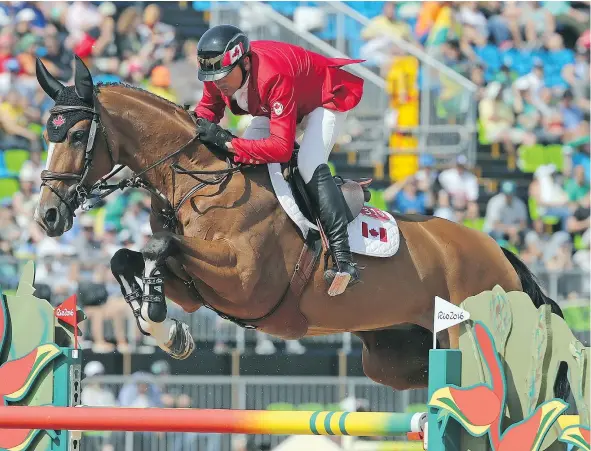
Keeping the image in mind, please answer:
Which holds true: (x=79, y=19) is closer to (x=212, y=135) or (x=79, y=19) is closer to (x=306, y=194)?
(x=212, y=135)

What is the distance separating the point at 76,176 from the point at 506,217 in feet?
27.4

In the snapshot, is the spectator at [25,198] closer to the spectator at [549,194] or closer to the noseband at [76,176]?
the spectator at [549,194]

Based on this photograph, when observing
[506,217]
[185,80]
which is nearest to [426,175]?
[506,217]

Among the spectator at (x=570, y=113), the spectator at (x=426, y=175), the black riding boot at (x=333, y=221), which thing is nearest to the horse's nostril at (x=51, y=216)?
the black riding boot at (x=333, y=221)

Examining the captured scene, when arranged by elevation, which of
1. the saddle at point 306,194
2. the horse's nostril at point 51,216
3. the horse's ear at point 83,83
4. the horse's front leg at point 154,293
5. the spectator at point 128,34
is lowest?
the horse's front leg at point 154,293

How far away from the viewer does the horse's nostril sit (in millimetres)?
5973

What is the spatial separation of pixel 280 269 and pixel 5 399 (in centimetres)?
166

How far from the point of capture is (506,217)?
13.5 meters

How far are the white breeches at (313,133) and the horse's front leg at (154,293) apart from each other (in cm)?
97

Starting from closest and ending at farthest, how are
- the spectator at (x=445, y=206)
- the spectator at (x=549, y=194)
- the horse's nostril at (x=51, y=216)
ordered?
the horse's nostril at (x=51, y=216)
the spectator at (x=445, y=206)
the spectator at (x=549, y=194)

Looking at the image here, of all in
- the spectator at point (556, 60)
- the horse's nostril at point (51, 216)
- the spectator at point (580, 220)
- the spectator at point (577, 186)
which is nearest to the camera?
the horse's nostril at point (51, 216)

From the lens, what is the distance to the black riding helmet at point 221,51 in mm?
6098

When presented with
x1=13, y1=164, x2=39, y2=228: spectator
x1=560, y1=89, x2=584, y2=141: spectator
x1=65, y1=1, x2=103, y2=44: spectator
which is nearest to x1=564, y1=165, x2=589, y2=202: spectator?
x1=560, y1=89, x2=584, y2=141: spectator

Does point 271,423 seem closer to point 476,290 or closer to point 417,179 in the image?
point 476,290
